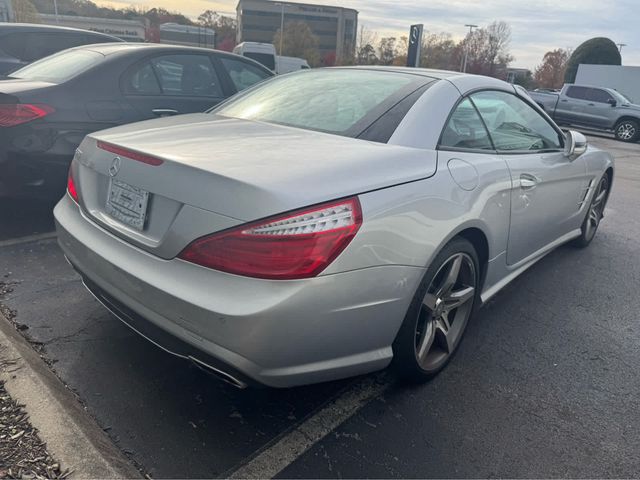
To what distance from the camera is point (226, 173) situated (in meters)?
1.80

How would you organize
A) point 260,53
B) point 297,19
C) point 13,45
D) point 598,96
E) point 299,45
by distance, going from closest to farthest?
point 13,45 < point 598,96 < point 260,53 < point 299,45 < point 297,19

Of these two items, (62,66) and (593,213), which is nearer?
(62,66)

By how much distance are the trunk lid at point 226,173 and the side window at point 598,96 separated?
1860 cm

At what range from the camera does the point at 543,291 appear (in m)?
3.74

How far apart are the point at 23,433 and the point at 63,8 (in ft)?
299

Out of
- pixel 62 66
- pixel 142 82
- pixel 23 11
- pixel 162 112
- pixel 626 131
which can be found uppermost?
pixel 23 11

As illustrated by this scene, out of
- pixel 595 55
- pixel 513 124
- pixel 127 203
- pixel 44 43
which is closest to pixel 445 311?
pixel 513 124

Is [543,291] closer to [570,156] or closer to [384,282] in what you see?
[570,156]

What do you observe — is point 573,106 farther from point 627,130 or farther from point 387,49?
point 387,49

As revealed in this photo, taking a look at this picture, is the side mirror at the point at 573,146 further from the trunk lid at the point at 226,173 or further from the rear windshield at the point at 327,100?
the trunk lid at the point at 226,173

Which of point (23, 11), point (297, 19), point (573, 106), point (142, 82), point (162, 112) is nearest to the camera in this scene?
point (162, 112)

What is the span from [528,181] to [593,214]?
7.18 ft

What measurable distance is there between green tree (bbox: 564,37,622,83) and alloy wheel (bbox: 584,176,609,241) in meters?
34.1

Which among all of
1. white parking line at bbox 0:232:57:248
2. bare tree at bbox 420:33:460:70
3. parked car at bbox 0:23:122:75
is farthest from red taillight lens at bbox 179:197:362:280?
bare tree at bbox 420:33:460:70
